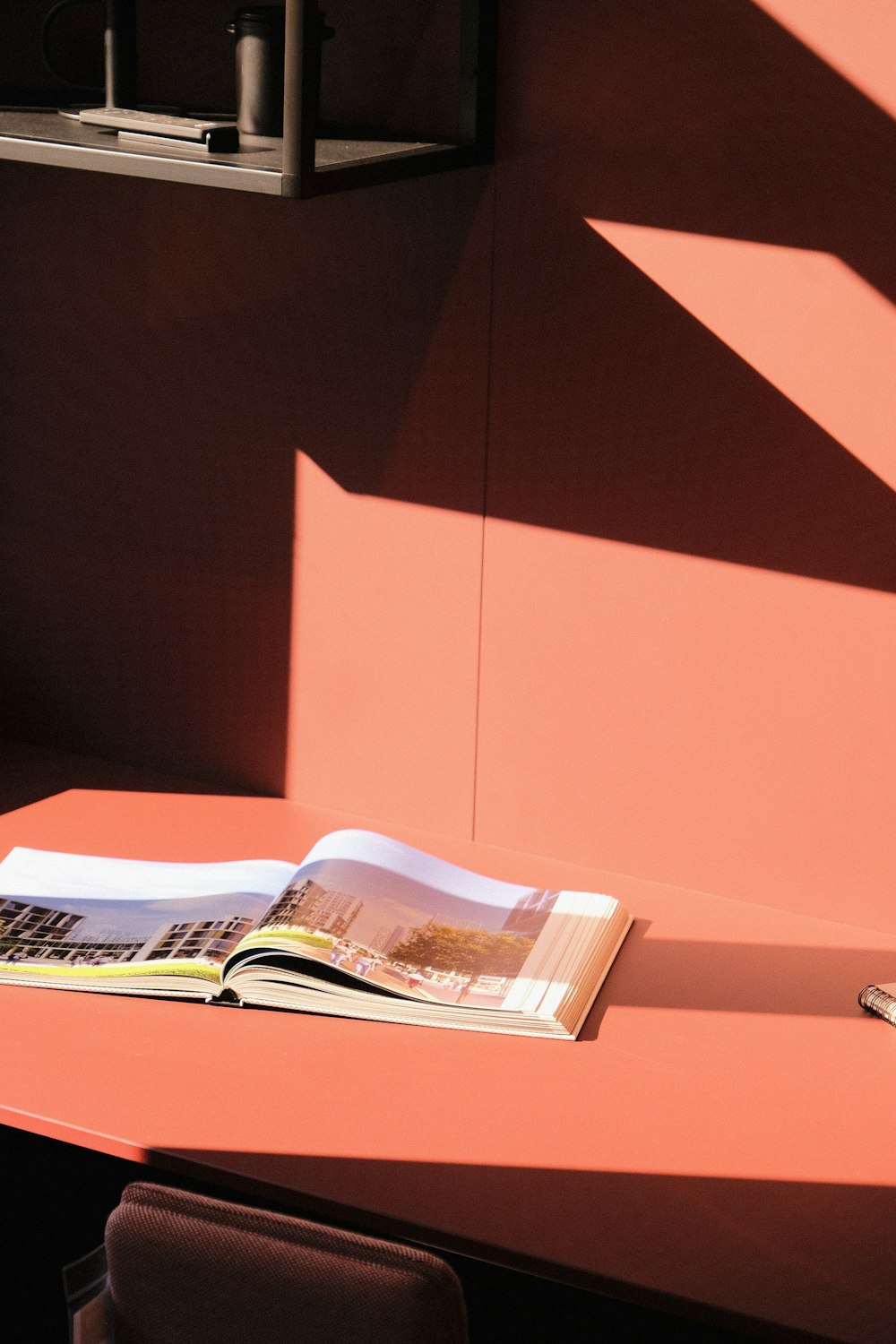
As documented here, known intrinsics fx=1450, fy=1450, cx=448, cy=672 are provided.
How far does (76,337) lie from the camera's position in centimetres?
195

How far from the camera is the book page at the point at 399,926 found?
1449 mm

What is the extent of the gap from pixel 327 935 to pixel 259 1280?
0.44 meters

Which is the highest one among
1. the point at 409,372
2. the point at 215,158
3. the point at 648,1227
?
the point at 215,158

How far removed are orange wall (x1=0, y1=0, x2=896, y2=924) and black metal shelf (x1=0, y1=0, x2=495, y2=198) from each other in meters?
0.04

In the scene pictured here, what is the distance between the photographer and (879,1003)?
148cm

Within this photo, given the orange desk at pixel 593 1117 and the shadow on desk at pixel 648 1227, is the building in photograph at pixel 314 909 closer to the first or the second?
the orange desk at pixel 593 1117

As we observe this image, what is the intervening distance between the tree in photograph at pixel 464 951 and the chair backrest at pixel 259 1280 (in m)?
0.44

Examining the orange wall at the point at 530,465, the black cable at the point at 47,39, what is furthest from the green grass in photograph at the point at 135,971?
the black cable at the point at 47,39

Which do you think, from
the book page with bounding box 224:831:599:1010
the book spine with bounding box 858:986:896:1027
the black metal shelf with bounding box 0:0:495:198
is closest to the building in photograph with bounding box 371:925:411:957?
the book page with bounding box 224:831:599:1010

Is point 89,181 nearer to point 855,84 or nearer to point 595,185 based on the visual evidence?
point 595,185

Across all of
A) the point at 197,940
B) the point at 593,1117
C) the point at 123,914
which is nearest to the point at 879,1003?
the point at 593,1117

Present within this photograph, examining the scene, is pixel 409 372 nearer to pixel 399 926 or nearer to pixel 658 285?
pixel 658 285

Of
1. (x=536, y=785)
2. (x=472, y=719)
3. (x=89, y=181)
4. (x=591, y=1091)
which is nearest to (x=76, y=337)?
(x=89, y=181)

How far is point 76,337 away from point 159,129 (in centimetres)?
54
